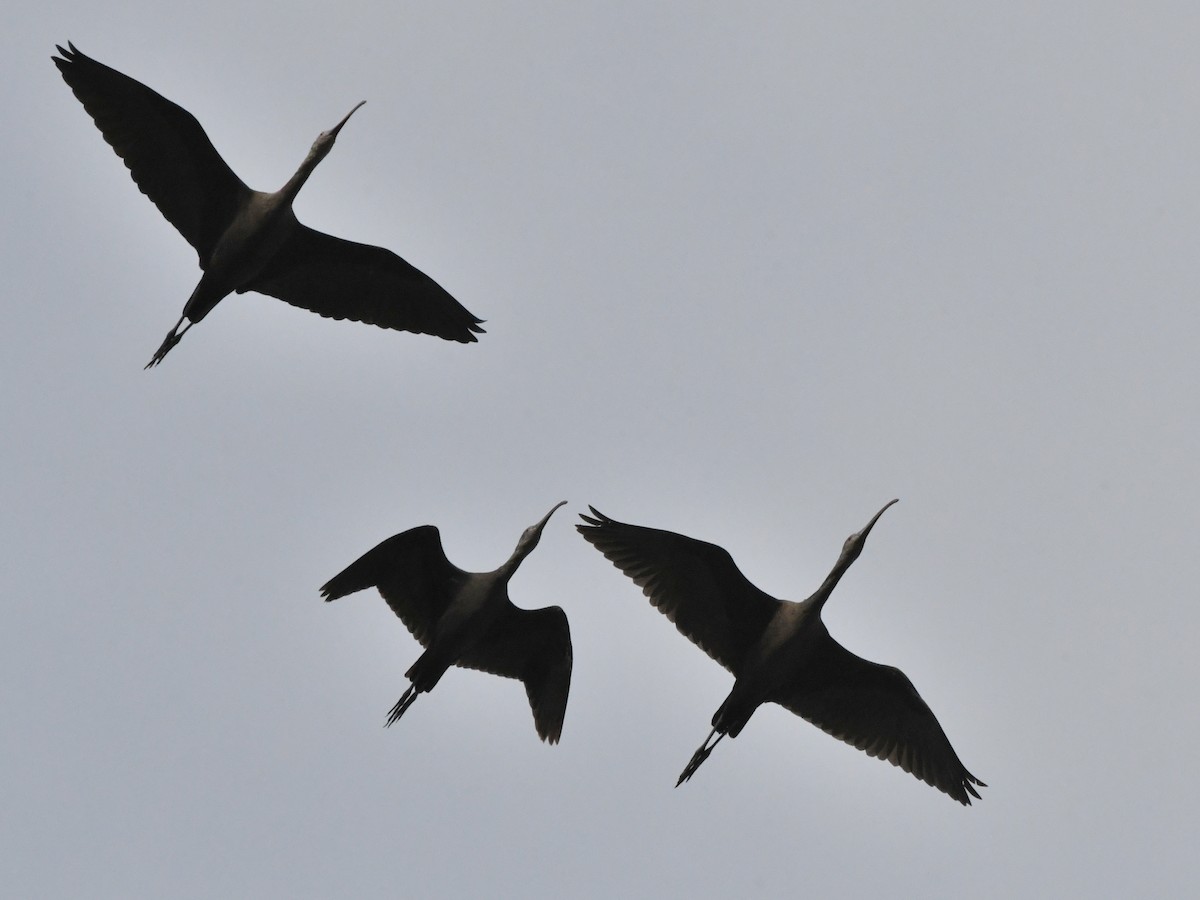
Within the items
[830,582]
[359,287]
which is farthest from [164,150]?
[830,582]

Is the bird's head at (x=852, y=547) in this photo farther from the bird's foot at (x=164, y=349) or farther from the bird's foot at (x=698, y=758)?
the bird's foot at (x=164, y=349)

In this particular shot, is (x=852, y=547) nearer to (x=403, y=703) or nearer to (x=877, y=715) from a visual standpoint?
(x=877, y=715)

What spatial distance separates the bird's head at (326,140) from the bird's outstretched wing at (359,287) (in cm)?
103

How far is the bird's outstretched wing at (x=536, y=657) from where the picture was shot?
83.5 feet

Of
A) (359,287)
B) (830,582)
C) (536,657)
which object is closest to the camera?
(830,582)

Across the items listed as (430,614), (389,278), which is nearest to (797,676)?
(430,614)

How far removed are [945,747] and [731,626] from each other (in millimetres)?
3313

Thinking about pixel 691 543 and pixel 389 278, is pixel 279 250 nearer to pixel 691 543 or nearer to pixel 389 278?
pixel 389 278

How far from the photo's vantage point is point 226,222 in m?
25.5

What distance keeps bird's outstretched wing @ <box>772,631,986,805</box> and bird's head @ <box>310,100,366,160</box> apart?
30.4 ft

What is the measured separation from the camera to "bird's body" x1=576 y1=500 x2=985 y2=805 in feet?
79.6

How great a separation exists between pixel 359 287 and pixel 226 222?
7.19 feet

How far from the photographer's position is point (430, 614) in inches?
1001

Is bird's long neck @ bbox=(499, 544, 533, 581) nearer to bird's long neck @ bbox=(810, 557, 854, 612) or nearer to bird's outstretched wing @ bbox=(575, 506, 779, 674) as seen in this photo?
bird's outstretched wing @ bbox=(575, 506, 779, 674)
